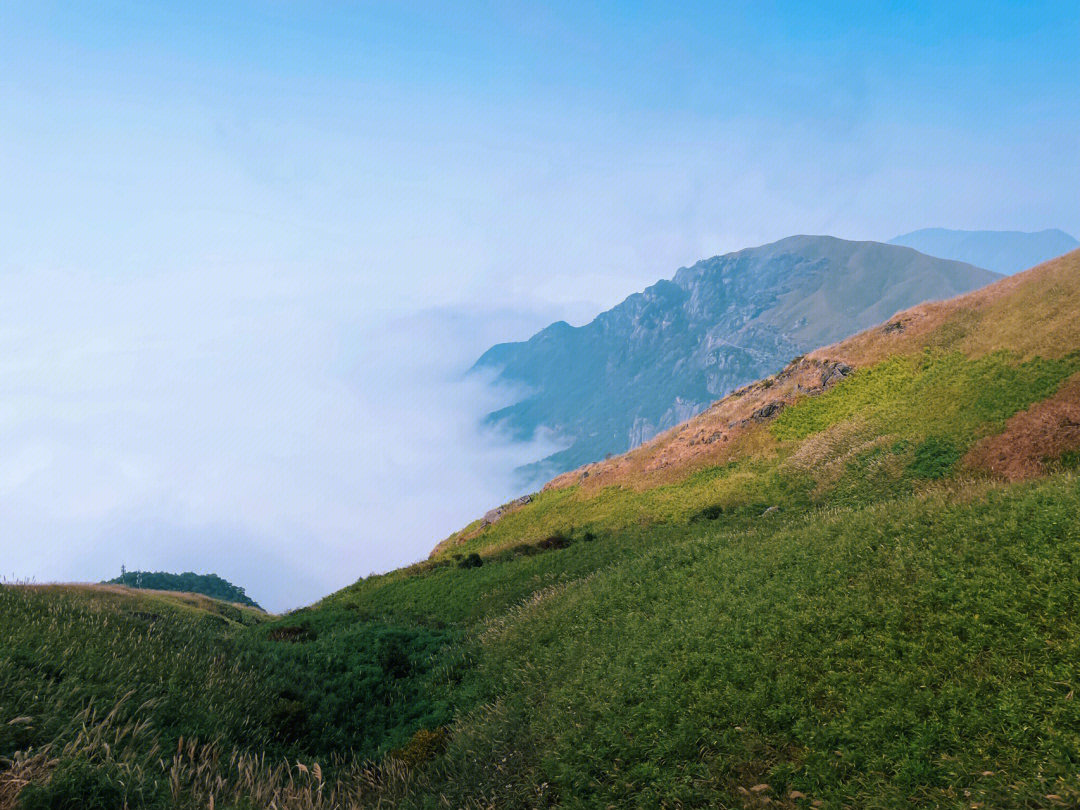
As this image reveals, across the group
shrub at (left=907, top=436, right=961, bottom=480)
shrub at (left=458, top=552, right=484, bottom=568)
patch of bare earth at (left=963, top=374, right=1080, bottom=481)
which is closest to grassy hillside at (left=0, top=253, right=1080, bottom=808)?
patch of bare earth at (left=963, top=374, right=1080, bottom=481)

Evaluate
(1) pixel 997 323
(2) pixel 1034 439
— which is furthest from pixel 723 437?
(2) pixel 1034 439

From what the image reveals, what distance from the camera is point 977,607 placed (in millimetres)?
10203

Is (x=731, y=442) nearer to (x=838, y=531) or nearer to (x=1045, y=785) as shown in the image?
(x=838, y=531)

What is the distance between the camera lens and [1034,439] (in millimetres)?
24656

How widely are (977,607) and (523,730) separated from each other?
359 inches

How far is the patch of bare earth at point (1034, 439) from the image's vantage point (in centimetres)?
2333

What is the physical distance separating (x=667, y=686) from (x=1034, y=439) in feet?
77.2

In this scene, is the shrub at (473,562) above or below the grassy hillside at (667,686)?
above

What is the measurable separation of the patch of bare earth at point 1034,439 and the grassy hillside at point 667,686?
143 mm

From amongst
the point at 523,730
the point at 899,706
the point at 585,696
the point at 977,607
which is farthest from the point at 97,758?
the point at 977,607

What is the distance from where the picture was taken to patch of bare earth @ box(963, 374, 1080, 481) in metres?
23.3

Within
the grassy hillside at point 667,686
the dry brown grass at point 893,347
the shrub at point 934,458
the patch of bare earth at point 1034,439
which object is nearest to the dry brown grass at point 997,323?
the dry brown grass at point 893,347

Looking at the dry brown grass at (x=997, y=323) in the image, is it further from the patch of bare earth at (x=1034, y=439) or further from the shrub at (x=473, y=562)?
the shrub at (x=473, y=562)

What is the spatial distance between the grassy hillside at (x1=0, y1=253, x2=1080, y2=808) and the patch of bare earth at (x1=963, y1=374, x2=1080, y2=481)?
143 mm
